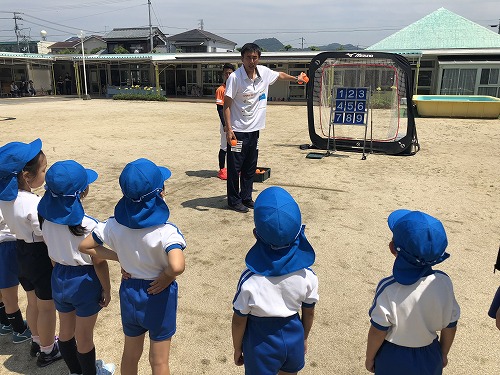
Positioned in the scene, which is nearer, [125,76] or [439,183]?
[439,183]

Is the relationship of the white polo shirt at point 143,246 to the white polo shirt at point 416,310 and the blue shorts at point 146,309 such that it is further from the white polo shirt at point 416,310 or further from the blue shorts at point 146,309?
the white polo shirt at point 416,310

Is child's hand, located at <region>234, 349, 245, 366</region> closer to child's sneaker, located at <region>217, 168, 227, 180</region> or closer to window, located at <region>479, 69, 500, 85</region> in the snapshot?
child's sneaker, located at <region>217, 168, 227, 180</region>

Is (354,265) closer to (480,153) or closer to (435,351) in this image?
(435,351)

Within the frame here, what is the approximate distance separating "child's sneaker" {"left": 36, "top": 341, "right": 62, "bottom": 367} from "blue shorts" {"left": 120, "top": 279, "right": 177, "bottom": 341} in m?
0.80

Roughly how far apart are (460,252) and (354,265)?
116 cm

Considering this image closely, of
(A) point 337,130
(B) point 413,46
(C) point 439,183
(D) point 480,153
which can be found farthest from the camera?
(B) point 413,46

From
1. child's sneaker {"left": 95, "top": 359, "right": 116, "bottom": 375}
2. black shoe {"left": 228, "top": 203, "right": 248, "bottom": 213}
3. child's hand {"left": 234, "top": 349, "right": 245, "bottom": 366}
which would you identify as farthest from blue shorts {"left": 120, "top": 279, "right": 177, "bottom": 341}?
black shoe {"left": 228, "top": 203, "right": 248, "bottom": 213}

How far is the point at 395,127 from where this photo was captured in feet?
30.6

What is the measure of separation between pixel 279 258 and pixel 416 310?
0.60 metres

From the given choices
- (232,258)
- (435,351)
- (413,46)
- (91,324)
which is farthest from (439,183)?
(413,46)

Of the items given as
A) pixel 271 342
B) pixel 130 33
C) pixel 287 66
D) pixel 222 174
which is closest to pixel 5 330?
pixel 271 342

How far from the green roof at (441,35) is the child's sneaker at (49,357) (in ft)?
78.3

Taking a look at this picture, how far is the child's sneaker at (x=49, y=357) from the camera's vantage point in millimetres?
2443

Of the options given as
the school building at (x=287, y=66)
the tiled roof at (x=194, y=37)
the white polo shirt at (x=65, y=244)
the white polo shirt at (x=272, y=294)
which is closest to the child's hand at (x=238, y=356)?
the white polo shirt at (x=272, y=294)
